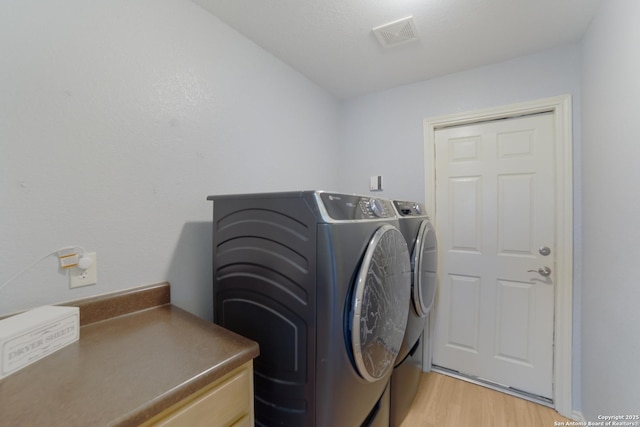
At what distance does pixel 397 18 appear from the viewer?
145cm

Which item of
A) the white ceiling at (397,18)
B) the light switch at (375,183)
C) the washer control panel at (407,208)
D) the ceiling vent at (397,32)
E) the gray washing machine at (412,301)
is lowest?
the gray washing machine at (412,301)

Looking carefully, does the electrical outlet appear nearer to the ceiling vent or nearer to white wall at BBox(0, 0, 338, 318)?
white wall at BBox(0, 0, 338, 318)

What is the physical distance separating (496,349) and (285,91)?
7.96 feet

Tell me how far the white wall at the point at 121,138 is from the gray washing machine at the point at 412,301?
0.96 metres

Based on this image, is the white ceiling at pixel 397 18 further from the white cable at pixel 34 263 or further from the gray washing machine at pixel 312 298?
the white cable at pixel 34 263

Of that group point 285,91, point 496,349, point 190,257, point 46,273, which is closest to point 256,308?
point 190,257

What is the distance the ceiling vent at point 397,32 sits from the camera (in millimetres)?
1486

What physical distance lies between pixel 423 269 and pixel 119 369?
1489 millimetres

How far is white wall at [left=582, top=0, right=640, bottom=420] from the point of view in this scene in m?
1.08

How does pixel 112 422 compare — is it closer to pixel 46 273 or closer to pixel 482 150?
Result: pixel 46 273

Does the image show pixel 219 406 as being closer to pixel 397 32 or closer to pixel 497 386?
pixel 397 32

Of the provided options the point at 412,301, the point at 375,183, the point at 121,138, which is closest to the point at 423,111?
the point at 375,183

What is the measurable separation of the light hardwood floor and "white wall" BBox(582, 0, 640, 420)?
281mm

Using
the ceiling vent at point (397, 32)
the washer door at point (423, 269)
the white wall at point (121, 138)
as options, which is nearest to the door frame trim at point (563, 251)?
the washer door at point (423, 269)
